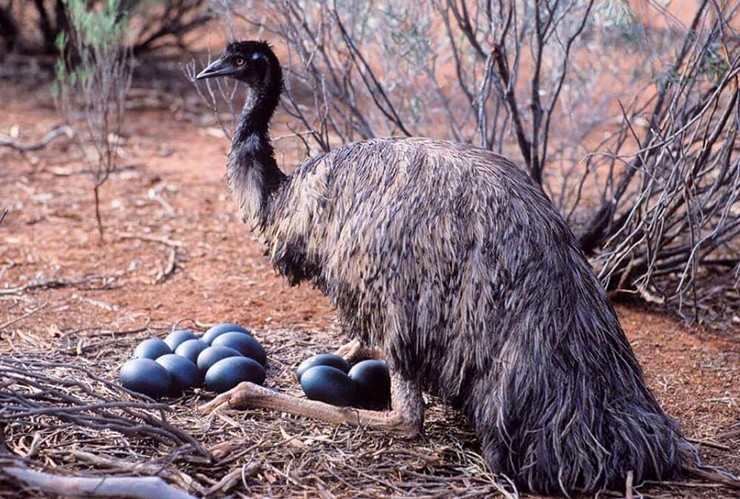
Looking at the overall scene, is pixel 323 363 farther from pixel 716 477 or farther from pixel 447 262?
pixel 716 477

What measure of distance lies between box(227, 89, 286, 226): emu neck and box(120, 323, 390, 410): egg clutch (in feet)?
2.06

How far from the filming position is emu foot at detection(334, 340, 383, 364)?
207 inches

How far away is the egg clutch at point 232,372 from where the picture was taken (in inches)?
185

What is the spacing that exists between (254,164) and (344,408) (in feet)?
3.85

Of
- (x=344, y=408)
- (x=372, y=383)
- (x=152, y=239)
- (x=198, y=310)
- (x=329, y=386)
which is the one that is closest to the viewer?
(x=344, y=408)

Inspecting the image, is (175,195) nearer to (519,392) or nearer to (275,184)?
(275,184)

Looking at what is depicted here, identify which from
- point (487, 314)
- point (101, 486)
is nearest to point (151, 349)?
point (101, 486)

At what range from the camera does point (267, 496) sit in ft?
12.7

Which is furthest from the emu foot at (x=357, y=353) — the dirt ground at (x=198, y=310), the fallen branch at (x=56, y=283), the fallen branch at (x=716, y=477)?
the fallen branch at (x=56, y=283)

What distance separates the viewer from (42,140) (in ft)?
31.6

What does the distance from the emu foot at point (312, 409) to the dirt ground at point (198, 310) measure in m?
0.05

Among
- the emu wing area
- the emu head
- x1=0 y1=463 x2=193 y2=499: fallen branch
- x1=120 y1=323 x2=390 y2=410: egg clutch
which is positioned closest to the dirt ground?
x1=120 y1=323 x2=390 y2=410: egg clutch

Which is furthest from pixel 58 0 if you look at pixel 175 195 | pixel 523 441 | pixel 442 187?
pixel 523 441

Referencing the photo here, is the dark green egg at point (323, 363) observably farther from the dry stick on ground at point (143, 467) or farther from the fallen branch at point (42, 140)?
the fallen branch at point (42, 140)
